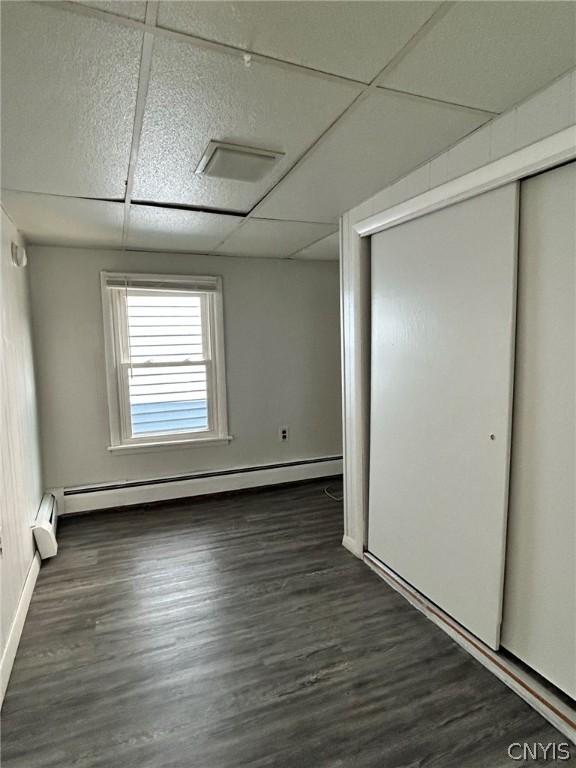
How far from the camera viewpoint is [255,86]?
1321 millimetres

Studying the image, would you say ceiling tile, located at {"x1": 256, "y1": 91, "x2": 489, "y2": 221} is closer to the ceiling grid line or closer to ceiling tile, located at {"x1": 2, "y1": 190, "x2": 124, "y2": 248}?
the ceiling grid line

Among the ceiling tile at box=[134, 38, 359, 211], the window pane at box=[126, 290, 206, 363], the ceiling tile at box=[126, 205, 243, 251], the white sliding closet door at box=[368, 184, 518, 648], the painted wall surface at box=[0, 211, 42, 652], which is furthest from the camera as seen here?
the window pane at box=[126, 290, 206, 363]

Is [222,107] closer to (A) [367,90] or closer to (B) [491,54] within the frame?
(A) [367,90]

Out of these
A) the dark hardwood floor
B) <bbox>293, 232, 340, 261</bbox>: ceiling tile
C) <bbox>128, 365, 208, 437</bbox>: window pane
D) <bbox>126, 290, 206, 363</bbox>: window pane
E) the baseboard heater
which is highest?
<bbox>293, 232, 340, 261</bbox>: ceiling tile

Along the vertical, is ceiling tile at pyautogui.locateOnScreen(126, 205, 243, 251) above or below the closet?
above

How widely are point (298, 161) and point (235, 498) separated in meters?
2.94

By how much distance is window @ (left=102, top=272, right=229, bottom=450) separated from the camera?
3.57m

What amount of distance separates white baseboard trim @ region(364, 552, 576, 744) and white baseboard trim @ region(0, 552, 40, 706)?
1920 mm

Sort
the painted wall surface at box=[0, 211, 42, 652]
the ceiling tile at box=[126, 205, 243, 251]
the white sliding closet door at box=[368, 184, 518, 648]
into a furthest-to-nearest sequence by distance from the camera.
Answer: the ceiling tile at box=[126, 205, 243, 251] → the painted wall surface at box=[0, 211, 42, 652] → the white sliding closet door at box=[368, 184, 518, 648]

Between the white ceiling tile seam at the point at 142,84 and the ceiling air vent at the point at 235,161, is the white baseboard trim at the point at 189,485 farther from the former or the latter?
the ceiling air vent at the point at 235,161

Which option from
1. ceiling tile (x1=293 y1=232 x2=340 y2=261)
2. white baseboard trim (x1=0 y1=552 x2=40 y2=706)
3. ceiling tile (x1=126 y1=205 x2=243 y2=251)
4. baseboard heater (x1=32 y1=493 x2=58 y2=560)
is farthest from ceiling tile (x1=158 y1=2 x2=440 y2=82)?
baseboard heater (x1=32 y1=493 x2=58 y2=560)

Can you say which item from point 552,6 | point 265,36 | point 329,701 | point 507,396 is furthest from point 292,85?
point 329,701

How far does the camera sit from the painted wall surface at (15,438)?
79.6 inches

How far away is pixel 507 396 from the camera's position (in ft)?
5.51
